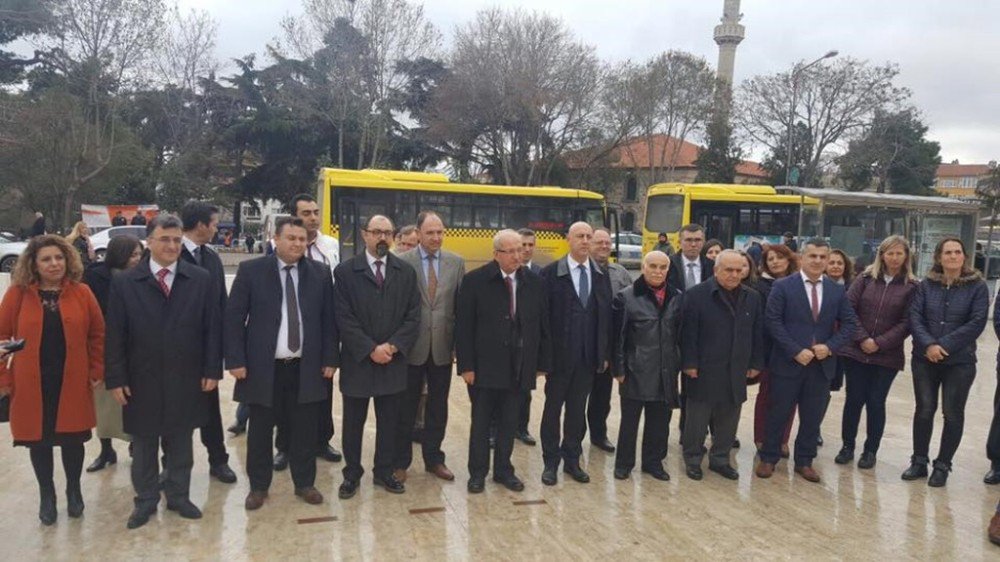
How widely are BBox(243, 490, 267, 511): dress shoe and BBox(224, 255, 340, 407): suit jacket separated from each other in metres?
0.63

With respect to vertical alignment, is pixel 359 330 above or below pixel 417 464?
above

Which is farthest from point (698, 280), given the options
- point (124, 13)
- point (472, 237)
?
point (124, 13)

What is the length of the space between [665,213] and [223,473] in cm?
1625

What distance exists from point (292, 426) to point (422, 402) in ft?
4.70

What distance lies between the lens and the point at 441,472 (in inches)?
191

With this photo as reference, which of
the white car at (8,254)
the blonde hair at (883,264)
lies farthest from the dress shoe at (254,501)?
the white car at (8,254)

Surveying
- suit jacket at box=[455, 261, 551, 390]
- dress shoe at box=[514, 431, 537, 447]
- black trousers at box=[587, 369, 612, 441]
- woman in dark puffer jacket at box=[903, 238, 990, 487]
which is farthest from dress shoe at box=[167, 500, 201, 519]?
woman in dark puffer jacket at box=[903, 238, 990, 487]

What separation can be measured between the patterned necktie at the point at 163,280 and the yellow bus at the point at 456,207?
11.6 metres

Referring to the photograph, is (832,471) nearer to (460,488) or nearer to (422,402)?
(460,488)

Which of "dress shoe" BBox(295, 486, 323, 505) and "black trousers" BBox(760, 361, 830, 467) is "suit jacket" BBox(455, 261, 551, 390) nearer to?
"dress shoe" BBox(295, 486, 323, 505)

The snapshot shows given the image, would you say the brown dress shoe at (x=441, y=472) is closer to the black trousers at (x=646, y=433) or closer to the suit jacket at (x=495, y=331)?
the suit jacket at (x=495, y=331)

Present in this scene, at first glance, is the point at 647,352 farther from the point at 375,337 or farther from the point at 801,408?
the point at 375,337

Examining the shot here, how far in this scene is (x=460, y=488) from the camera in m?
4.69

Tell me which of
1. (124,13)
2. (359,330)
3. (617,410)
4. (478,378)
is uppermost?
(124,13)
